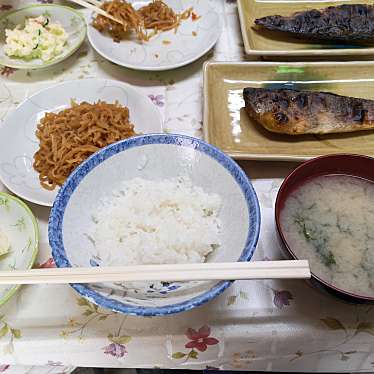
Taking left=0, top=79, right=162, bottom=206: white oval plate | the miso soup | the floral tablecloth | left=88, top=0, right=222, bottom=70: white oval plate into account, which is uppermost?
left=88, top=0, right=222, bottom=70: white oval plate

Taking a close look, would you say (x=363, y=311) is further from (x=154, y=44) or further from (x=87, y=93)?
(x=154, y=44)

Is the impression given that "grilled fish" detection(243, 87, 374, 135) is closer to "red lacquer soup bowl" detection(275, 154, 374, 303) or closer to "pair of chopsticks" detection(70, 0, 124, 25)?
"red lacquer soup bowl" detection(275, 154, 374, 303)

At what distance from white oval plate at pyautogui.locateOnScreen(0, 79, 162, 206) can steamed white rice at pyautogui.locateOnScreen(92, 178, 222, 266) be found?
24cm

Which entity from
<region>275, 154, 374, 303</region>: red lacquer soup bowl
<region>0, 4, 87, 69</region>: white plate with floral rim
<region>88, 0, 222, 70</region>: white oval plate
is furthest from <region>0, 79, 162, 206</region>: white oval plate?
<region>275, 154, 374, 303</region>: red lacquer soup bowl

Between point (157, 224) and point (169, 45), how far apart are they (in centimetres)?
103

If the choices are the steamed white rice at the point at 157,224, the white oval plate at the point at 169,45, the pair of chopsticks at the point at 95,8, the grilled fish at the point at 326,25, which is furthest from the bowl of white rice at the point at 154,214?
the grilled fish at the point at 326,25

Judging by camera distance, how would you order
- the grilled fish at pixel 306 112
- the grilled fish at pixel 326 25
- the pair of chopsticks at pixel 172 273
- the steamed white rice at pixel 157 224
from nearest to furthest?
the pair of chopsticks at pixel 172 273, the steamed white rice at pixel 157 224, the grilled fish at pixel 306 112, the grilled fish at pixel 326 25

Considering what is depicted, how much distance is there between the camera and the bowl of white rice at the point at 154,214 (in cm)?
92

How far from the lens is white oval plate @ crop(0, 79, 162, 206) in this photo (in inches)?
50.1

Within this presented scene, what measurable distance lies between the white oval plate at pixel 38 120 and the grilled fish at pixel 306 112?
13.9 inches

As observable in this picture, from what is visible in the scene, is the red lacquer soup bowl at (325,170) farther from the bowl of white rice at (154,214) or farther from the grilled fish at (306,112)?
the grilled fish at (306,112)

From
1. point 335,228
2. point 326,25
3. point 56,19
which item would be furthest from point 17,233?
point 326,25

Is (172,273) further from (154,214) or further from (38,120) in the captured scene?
(38,120)

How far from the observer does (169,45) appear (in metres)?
1.79
